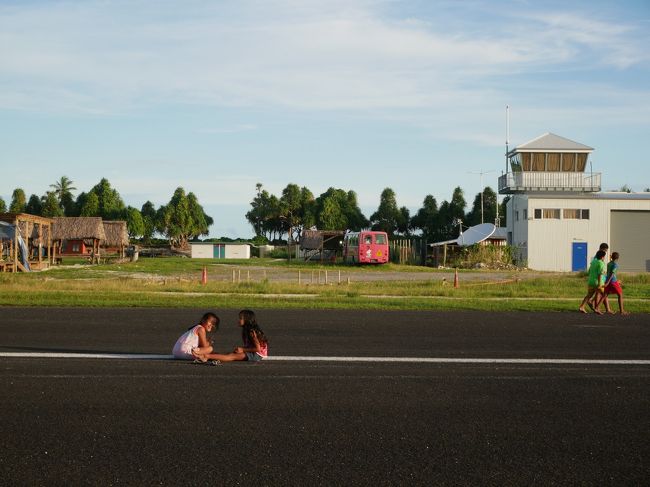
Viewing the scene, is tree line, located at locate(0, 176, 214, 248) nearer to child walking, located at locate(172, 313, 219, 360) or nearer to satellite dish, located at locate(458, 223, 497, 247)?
satellite dish, located at locate(458, 223, 497, 247)

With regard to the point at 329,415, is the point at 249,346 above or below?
above

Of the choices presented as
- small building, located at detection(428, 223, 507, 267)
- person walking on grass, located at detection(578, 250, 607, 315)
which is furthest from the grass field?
small building, located at detection(428, 223, 507, 267)

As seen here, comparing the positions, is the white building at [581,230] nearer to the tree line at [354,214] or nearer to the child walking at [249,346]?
the tree line at [354,214]

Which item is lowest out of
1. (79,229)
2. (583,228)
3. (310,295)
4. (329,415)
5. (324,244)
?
(329,415)

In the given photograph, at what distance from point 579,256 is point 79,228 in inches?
1510

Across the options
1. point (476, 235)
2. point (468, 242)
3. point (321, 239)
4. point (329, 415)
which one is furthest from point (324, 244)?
point (329, 415)

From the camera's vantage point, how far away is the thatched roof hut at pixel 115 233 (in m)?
68.1

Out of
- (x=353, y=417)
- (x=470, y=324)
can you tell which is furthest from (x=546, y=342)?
(x=353, y=417)

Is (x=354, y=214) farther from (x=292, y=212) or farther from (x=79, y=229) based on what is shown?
(x=79, y=229)

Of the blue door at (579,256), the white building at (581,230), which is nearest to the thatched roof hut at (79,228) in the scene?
the white building at (581,230)

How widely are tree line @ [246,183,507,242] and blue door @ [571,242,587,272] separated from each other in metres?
27.2

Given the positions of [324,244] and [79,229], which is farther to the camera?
[324,244]

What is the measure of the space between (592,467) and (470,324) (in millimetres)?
10893

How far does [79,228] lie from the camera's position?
60844mm
